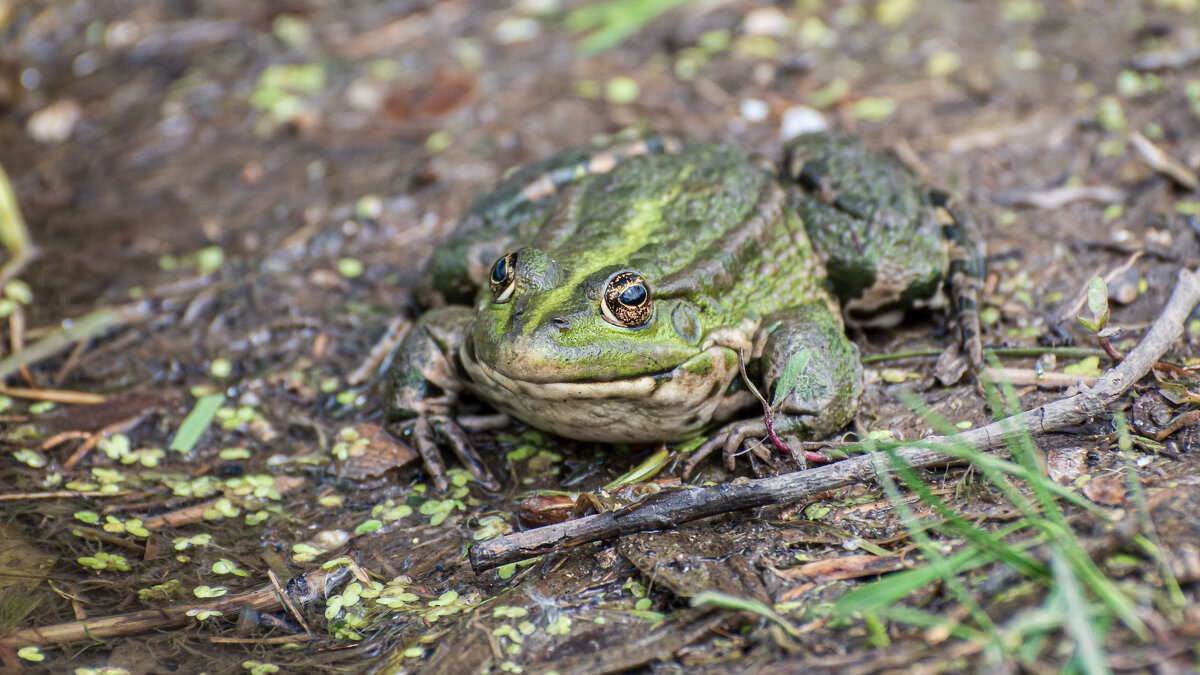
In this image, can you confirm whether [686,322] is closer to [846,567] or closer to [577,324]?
[577,324]

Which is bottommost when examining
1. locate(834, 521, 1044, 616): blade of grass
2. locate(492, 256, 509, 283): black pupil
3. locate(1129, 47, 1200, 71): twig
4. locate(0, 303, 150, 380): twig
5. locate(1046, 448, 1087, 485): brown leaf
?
locate(1046, 448, 1087, 485): brown leaf

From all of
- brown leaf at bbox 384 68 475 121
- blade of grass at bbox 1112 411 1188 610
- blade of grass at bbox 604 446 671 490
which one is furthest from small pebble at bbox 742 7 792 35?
blade of grass at bbox 1112 411 1188 610

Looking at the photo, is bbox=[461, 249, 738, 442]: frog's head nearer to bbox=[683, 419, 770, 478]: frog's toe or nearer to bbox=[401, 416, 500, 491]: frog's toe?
bbox=[683, 419, 770, 478]: frog's toe

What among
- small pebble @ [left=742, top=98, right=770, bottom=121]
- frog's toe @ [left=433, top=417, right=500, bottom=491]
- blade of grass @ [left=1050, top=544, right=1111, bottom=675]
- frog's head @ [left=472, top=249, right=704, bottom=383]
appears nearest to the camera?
blade of grass @ [left=1050, top=544, right=1111, bottom=675]

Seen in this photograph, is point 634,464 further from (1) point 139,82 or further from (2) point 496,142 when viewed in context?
(1) point 139,82

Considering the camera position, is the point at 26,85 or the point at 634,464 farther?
the point at 26,85

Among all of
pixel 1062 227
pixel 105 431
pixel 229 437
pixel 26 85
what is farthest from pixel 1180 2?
pixel 26 85
